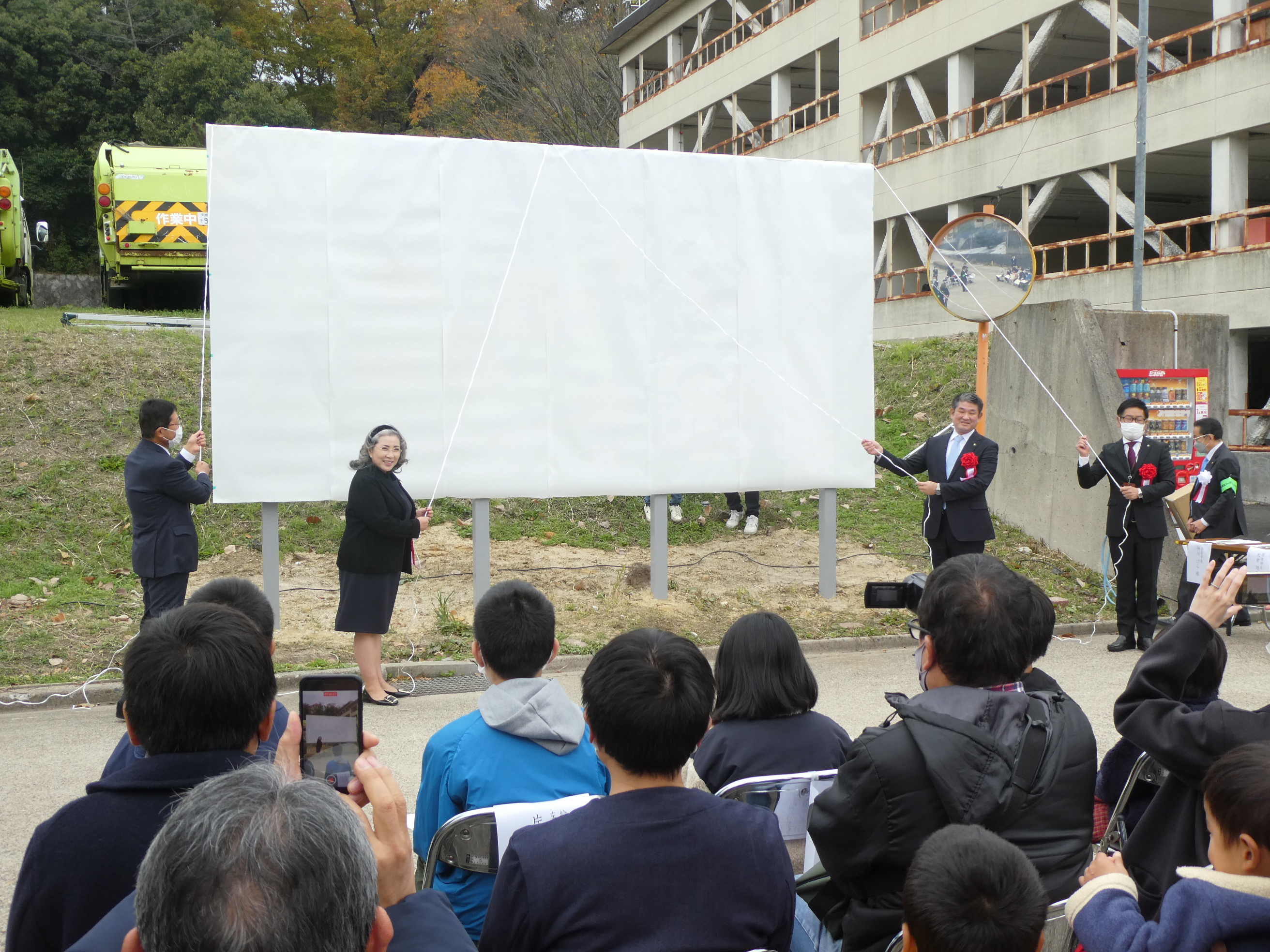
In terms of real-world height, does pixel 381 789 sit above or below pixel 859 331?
below

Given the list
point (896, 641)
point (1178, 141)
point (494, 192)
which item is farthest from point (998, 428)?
point (1178, 141)

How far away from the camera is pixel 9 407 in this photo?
37.1ft

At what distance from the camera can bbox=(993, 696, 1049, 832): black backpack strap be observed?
2.34m

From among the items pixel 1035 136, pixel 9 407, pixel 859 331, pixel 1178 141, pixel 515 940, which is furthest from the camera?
pixel 1035 136

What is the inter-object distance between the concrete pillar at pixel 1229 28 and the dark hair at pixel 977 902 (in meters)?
20.6

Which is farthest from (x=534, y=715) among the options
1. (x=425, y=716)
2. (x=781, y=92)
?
(x=781, y=92)

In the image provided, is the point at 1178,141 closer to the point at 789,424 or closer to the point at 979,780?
the point at 789,424

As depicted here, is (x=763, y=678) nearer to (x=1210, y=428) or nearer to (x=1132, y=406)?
(x=1132, y=406)

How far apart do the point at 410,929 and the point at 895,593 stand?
3.23 metres

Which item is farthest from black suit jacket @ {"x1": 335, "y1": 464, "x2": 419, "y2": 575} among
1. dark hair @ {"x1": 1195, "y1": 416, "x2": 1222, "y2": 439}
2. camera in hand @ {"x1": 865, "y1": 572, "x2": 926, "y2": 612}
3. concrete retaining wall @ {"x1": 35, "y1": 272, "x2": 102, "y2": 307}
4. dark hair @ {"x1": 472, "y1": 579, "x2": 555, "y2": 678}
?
concrete retaining wall @ {"x1": 35, "y1": 272, "x2": 102, "y2": 307}

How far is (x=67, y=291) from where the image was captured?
23.5m

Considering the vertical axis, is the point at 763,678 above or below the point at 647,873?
above

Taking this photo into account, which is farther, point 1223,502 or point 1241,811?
point 1223,502

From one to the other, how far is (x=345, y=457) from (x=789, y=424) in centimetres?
401
